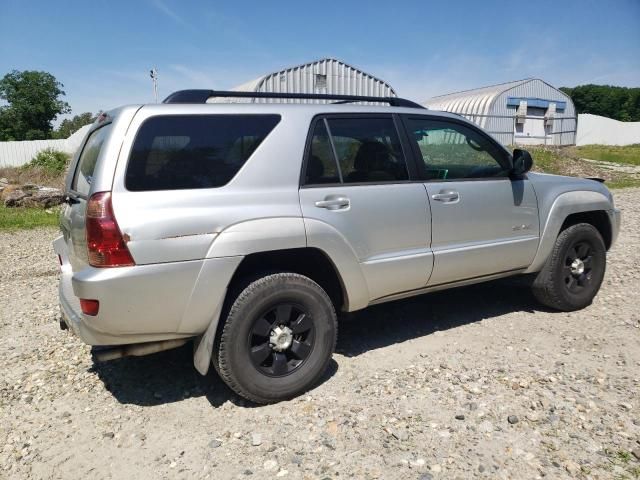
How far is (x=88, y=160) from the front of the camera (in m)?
3.14

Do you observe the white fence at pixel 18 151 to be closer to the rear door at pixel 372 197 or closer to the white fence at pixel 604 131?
the rear door at pixel 372 197

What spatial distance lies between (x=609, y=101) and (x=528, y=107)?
5647 centimetres

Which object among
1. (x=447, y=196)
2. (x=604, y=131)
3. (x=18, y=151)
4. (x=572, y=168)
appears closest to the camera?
(x=447, y=196)

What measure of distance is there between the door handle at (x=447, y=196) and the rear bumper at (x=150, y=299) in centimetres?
159

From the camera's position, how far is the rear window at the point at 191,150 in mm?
2686

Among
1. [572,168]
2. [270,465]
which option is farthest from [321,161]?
[572,168]

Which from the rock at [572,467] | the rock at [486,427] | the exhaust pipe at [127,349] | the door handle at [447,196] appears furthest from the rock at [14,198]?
the rock at [572,467]

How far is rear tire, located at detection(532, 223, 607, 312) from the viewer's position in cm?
435

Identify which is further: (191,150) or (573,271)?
(573,271)

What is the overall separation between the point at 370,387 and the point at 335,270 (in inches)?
32.2

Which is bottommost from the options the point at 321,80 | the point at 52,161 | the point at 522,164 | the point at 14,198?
the point at 14,198

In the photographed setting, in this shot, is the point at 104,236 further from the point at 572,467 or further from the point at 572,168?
the point at 572,168

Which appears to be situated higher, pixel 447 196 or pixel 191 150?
pixel 191 150

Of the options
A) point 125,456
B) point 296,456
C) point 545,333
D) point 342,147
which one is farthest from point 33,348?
point 545,333
